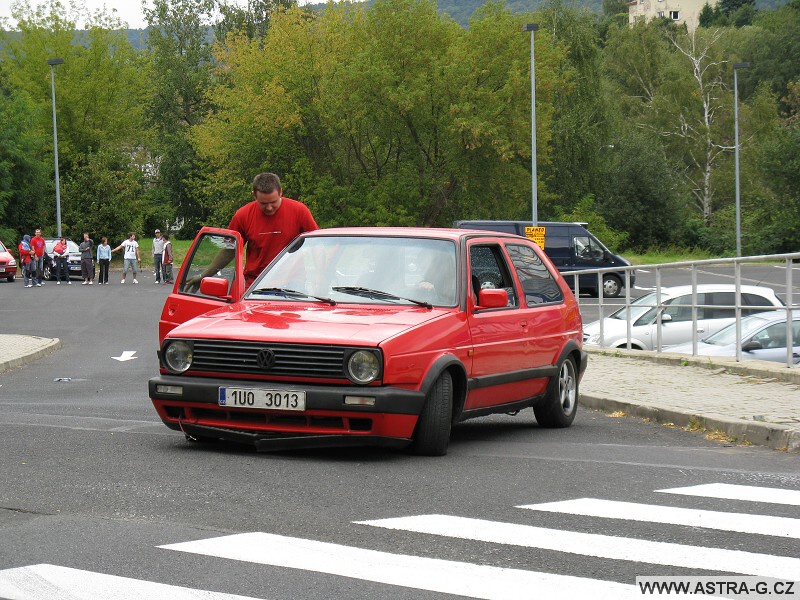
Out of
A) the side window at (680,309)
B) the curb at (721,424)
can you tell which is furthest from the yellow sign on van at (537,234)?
the curb at (721,424)

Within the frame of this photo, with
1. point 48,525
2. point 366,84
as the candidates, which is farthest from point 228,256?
point 366,84

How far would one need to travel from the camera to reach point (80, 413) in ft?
38.5

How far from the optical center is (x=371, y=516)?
6.51 metres

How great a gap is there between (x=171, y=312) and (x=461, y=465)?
3.29 metres

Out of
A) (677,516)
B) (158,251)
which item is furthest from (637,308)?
(158,251)

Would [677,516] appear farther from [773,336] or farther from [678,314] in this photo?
[678,314]

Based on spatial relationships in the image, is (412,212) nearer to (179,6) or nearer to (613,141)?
(613,141)

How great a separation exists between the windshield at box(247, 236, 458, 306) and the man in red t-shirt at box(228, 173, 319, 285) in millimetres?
1121

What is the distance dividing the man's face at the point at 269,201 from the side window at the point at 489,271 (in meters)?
1.95

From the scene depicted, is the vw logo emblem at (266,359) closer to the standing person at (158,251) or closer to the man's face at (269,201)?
the man's face at (269,201)

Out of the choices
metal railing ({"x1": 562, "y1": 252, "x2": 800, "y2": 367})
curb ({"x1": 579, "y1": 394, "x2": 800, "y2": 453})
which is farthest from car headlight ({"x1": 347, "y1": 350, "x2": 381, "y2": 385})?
metal railing ({"x1": 562, "y1": 252, "x2": 800, "y2": 367})

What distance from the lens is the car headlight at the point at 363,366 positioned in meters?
8.19

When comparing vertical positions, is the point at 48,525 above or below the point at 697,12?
below

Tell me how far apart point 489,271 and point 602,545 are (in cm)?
426
